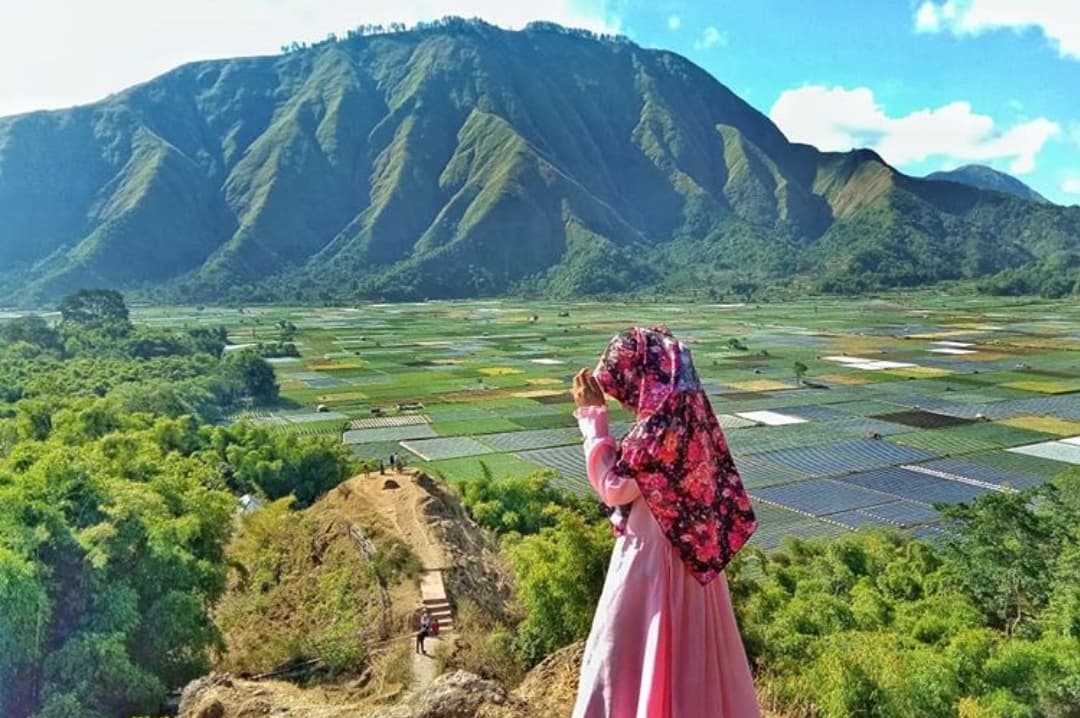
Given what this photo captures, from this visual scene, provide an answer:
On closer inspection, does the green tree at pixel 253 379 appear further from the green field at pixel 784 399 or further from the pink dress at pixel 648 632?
the pink dress at pixel 648 632

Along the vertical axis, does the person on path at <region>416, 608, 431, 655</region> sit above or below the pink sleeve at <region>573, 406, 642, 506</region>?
below

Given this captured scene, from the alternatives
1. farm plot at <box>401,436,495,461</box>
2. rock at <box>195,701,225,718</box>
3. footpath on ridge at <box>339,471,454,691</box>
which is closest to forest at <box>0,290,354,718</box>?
rock at <box>195,701,225,718</box>

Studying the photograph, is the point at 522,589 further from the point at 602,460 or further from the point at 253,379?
the point at 253,379

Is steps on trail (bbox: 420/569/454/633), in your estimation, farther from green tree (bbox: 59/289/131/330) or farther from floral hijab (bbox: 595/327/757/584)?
green tree (bbox: 59/289/131/330)

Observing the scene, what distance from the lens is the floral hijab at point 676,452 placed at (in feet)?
13.9

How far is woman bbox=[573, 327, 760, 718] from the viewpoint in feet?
14.0

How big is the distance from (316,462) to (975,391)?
4272 centimetres

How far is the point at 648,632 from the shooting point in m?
4.34

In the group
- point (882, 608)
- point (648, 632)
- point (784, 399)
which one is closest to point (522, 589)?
point (882, 608)

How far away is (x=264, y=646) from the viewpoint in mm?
16141

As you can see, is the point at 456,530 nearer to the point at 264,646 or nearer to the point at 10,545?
the point at 264,646

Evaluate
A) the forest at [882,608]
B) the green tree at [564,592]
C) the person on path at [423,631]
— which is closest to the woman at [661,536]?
the forest at [882,608]

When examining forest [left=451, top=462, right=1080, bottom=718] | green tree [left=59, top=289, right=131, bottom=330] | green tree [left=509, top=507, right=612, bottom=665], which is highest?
green tree [left=59, top=289, right=131, bottom=330]

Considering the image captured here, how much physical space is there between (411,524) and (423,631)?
5.86m
